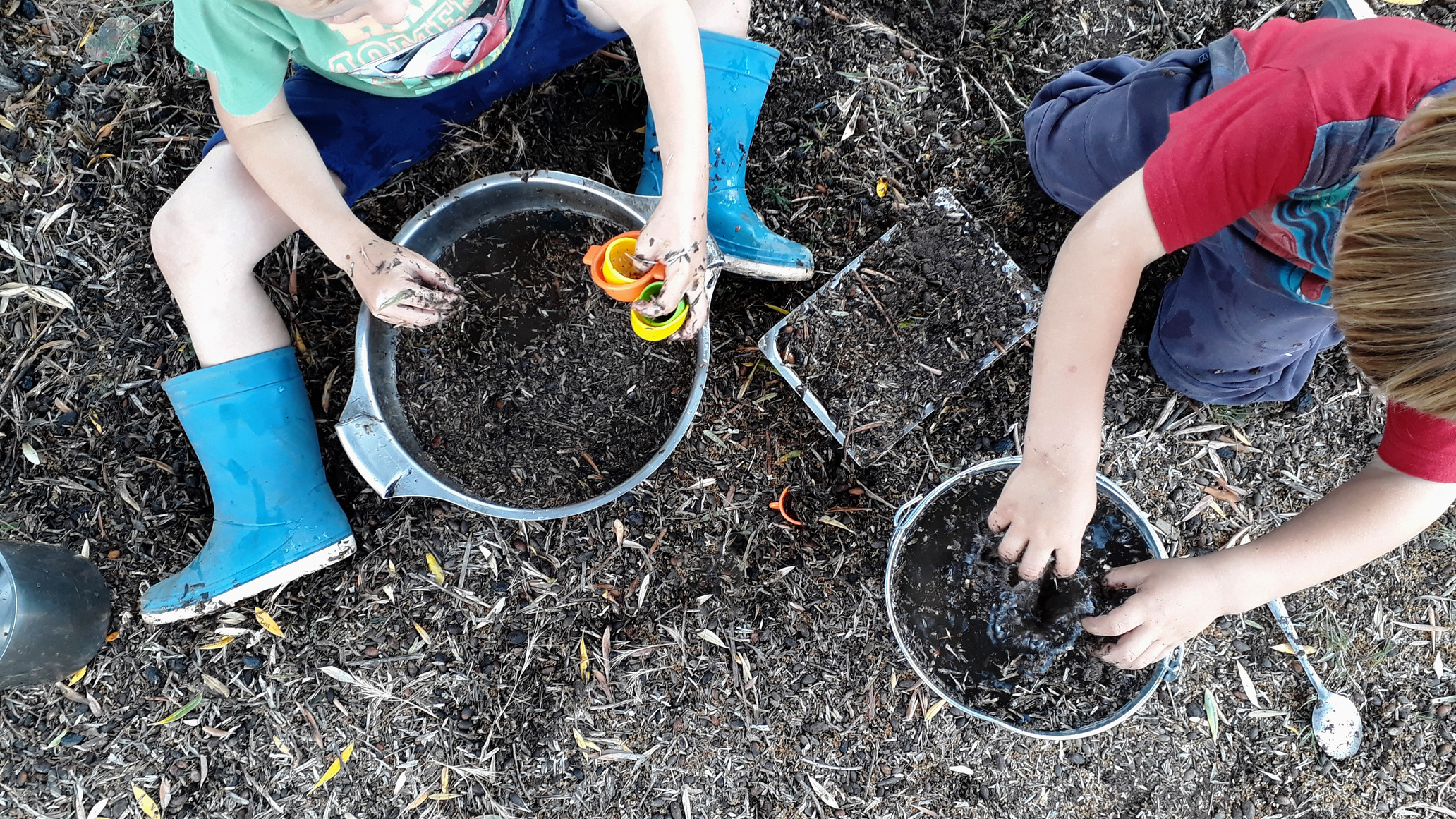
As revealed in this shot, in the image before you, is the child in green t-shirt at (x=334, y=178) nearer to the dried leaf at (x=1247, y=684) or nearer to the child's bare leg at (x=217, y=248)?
the child's bare leg at (x=217, y=248)

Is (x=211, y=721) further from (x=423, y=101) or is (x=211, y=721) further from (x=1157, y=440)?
(x=1157, y=440)

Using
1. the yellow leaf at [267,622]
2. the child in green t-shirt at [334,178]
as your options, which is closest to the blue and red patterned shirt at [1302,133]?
the child in green t-shirt at [334,178]

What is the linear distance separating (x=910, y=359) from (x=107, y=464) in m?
1.73

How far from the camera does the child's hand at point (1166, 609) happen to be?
128 centimetres

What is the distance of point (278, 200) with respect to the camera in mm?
1368

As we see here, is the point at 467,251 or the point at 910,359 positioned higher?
the point at 467,251

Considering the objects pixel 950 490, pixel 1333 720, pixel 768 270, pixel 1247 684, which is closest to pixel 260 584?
pixel 768 270

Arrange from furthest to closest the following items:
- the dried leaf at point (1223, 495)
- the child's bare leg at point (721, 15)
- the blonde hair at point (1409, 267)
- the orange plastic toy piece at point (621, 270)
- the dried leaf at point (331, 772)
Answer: the dried leaf at point (1223, 495)
the dried leaf at point (331, 772)
the child's bare leg at point (721, 15)
the orange plastic toy piece at point (621, 270)
the blonde hair at point (1409, 267)

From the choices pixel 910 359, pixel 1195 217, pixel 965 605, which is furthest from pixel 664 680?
pixel 1195 217

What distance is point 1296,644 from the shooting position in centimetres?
168

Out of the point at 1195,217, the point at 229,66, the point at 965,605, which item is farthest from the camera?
the point at 965,605

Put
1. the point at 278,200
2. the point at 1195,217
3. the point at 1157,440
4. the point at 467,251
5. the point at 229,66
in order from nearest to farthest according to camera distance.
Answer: the point at 1195,217
the point at 229,66
the point at 278,200
the point at 467,251
the point at 1157,440

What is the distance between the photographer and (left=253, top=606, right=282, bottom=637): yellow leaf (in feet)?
5.44

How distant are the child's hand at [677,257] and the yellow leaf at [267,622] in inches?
43.1
